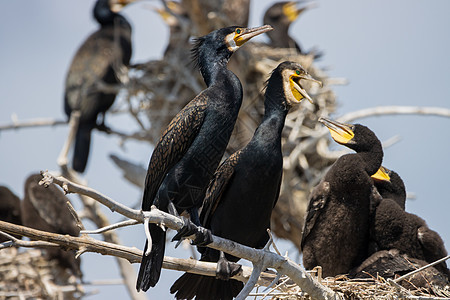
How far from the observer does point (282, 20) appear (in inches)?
437

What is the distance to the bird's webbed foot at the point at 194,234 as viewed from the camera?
359 centimetres

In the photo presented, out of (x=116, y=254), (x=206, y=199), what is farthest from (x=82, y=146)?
(x=116, y=254)

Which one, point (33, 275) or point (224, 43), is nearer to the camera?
point (224, 43)

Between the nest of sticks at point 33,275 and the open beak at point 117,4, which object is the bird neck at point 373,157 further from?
the open beak at point 117,4

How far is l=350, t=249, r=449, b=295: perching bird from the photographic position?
4469 millimetres

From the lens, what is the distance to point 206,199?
14.5ft

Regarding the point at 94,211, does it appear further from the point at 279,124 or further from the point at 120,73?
the point at 279,124

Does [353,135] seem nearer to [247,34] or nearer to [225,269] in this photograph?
[247,34]

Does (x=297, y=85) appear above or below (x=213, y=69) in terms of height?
below

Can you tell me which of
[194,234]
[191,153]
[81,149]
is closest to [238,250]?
[194,234]

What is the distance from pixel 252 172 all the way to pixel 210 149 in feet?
1.17

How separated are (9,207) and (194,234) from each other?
424 centimetres

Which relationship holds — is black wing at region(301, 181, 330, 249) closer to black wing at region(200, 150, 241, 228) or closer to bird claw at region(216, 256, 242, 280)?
black wing at region(200, 150, 241, 228)

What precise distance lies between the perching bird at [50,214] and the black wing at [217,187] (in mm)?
2827
